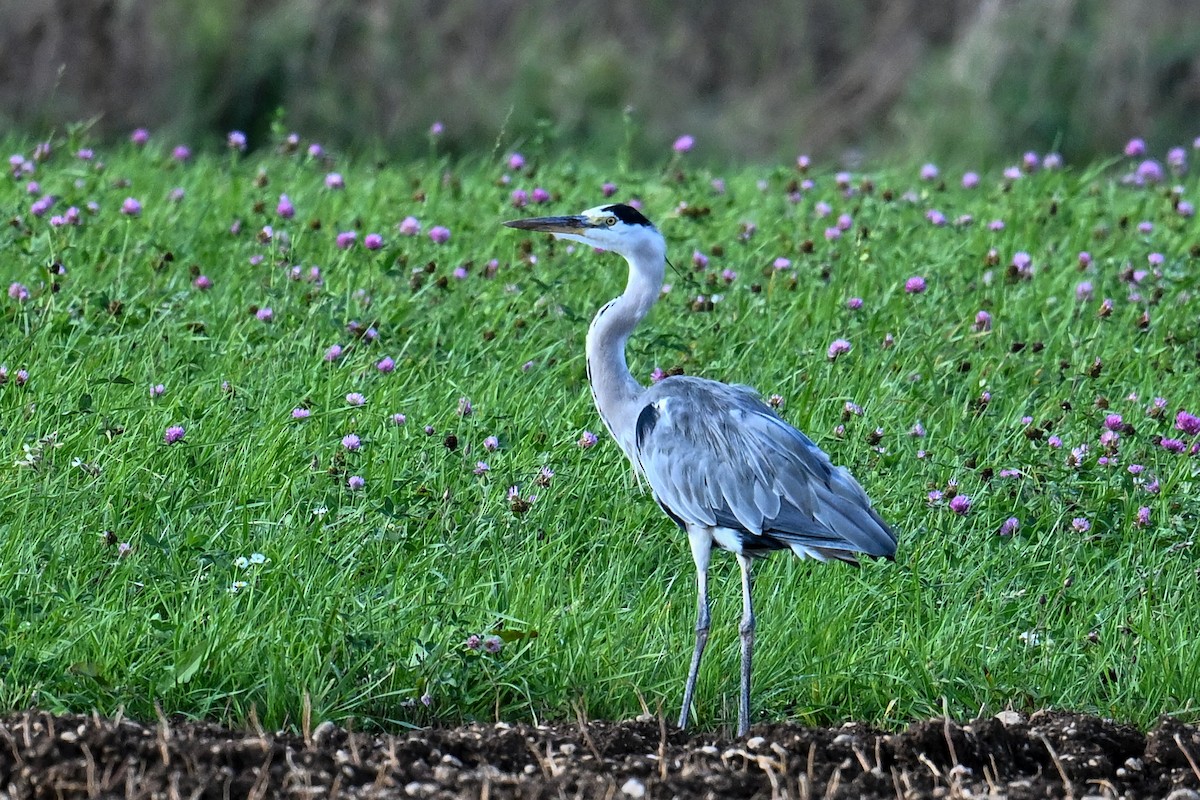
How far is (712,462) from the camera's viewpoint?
5008 millimetres

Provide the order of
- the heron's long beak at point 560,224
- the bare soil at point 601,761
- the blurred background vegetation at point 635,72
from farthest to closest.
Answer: the blurred background vegetation at point 635,72, the heron's long beak at point 560,224, the bare soil at point 601,761

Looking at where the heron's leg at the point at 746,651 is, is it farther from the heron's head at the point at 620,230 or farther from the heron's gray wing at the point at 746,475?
the heron's head at the point at 620,230

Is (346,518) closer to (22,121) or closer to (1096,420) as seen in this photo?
(1096,420)

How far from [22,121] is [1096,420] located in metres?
9.78

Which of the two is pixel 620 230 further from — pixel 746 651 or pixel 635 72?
pixel 635 72

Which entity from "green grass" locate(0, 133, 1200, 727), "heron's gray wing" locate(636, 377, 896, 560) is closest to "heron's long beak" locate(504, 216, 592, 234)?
"heron's gray wing" locate(636, 377, 896, 560)

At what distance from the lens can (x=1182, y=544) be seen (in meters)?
5.52

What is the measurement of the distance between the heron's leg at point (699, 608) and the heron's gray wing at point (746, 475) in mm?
66

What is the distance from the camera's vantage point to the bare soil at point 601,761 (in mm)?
3820

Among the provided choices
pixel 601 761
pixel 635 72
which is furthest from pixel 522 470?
pixel 635 72

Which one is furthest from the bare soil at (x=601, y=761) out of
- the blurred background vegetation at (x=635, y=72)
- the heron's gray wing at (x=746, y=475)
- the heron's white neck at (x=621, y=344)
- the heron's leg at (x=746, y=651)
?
the blurred background vegetation at (x=635, y=72)

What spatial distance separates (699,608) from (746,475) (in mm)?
410

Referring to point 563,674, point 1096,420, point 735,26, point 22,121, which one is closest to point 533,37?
point 735,26

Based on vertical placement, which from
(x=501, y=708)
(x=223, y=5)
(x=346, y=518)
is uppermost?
(x=223, y=5)
